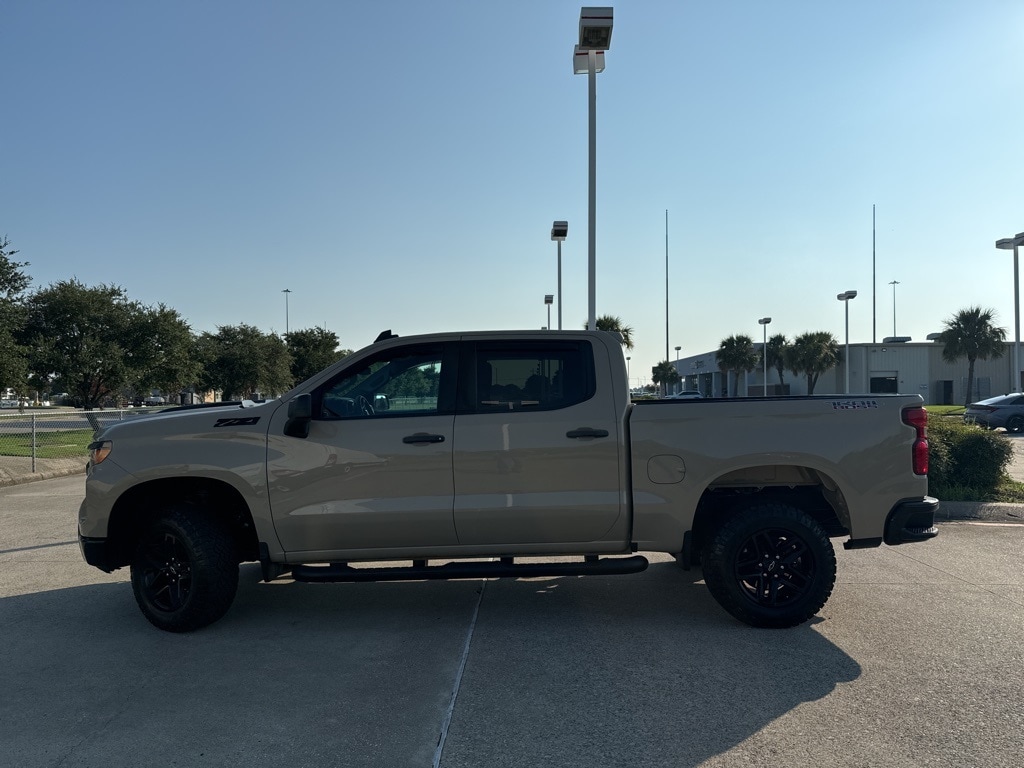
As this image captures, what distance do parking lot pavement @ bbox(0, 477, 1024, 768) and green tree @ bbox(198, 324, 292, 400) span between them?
1525 inches

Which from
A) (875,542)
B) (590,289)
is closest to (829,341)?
(590,289)

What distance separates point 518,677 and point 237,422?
2519mm

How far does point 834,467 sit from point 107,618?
5.32 meters

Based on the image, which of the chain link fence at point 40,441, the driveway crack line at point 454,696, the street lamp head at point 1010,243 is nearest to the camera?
the driveway crack line at point 454,696

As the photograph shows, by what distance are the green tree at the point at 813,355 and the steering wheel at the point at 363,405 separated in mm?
56964

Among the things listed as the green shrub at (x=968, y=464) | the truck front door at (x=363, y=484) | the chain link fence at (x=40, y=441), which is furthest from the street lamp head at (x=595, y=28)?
the chain link fence at (x=40, y=441)

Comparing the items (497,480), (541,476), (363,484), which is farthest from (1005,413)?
(363,484)

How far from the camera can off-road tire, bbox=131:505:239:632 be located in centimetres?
516

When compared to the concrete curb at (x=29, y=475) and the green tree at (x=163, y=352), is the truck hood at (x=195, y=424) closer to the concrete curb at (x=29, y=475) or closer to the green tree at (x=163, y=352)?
the concrete curb at (x=29, y=475)

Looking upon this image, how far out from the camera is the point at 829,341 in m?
57.9

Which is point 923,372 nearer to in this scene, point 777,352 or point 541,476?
point 777,352

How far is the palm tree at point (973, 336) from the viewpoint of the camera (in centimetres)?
5053

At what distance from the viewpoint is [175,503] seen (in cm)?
539

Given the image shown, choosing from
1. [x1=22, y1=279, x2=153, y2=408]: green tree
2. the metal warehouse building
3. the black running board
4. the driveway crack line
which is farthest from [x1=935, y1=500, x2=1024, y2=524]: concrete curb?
the metal warehouse building
